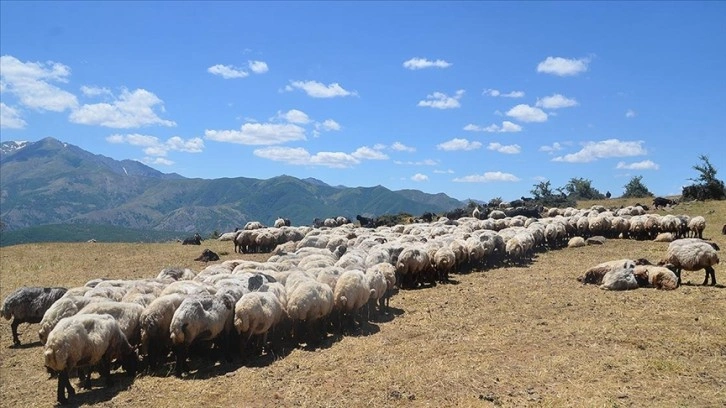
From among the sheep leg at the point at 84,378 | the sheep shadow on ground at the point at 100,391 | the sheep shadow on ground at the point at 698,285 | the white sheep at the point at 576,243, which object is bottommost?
the sheep shadow on ground at the point at 100,391

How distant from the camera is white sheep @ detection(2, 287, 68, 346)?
14664 mm

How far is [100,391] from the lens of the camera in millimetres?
10289

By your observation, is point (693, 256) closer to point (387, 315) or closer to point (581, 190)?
point (387, 315)

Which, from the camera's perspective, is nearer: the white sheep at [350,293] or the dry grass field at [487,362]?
the dry grass field at [487,362]

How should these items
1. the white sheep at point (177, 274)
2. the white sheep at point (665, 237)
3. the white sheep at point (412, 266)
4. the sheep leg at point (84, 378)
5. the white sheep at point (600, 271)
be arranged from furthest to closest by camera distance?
the white sheep at point (665, 237)
the white sheep at point (412, 266)
the white sheep at point (177, 274)
the white sheep at point (600, 271)
the sheep leg at point (84, 378)

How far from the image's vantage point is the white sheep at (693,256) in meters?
14.7

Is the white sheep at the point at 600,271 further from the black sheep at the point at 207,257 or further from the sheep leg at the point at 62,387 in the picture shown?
the black sheep at the point at 207,257

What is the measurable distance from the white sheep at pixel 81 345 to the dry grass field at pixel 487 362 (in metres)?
0.57

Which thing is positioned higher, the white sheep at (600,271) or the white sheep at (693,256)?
the white sheep at (693,256)

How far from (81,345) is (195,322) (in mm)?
2147

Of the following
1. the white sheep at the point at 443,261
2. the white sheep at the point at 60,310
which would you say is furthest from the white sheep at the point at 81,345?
the white sheep at the point at 443,261

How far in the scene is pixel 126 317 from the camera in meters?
11.1

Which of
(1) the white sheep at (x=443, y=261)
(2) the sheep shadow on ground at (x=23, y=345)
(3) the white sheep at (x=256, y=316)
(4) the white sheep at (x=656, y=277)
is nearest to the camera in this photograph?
(3) the white sheep at (x=256, y=316)

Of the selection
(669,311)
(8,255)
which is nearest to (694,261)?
(669,311)
